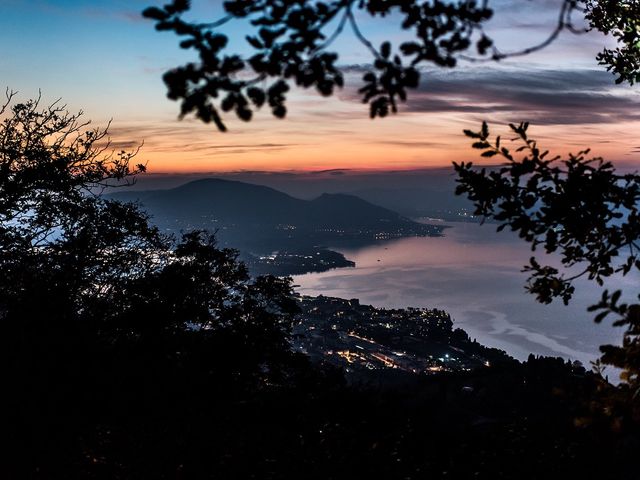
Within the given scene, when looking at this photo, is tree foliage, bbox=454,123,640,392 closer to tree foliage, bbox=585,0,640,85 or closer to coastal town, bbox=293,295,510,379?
tree foliage, bbox=585,0,640,85

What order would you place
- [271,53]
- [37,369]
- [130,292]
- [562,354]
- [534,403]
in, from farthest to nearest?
[562,354] → [534,403] → [130,292] → [37,369] → [271,53]

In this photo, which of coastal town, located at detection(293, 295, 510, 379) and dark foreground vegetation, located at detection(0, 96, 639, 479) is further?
coastal town, located at detection(293, 295, 510, 379)

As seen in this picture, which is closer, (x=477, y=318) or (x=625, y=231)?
(x=625, y=231)

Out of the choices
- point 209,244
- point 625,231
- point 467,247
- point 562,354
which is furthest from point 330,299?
point 467,247

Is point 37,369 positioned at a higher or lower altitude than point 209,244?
lower

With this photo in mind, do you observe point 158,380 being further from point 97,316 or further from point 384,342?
point 384,342

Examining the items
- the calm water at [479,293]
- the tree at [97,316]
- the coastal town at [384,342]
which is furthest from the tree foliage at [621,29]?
the calm water at [479,293]

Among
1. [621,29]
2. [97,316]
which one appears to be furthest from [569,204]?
[97,316]

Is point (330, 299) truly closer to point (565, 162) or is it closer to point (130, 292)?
point (130, 292)

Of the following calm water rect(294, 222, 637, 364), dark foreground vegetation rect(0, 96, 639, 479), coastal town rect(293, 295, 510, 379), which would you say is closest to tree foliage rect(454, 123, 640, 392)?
dark foreground vegetation rect(0, 96, 639, 479)
